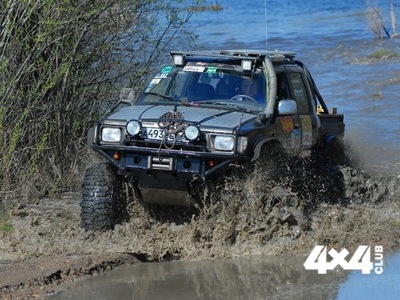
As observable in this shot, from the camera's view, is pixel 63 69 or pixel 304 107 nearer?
pixel 304 107

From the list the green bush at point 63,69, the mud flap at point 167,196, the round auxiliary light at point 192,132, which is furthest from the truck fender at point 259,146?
the green bush at point 63,69

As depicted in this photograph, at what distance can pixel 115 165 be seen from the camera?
957 centimetres

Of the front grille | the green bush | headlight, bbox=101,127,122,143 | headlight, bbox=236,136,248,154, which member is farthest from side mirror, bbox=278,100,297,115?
the green bush

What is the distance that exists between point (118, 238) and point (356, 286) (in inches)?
97.5

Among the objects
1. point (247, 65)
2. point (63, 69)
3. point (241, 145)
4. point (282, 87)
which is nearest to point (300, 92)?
point (282, 87)

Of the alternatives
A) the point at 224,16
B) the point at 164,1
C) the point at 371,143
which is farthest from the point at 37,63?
the point at 224,16

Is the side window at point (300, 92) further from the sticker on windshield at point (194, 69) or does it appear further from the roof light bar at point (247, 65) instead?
the sticker on windshield at point (194, 69)

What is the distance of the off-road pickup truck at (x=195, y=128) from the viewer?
30.5 feet

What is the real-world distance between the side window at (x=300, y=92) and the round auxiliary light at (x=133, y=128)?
217 cm

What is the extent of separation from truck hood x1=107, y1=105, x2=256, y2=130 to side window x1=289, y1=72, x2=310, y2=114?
1.24 meters

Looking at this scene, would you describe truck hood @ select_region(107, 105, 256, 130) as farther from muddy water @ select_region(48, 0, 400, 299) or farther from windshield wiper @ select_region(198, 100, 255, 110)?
muddy water @ select_region(48, 0, 400, 299)

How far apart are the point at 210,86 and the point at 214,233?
1.57m

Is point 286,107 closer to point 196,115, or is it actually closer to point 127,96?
point 196,115

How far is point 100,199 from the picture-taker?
970 centimetres
